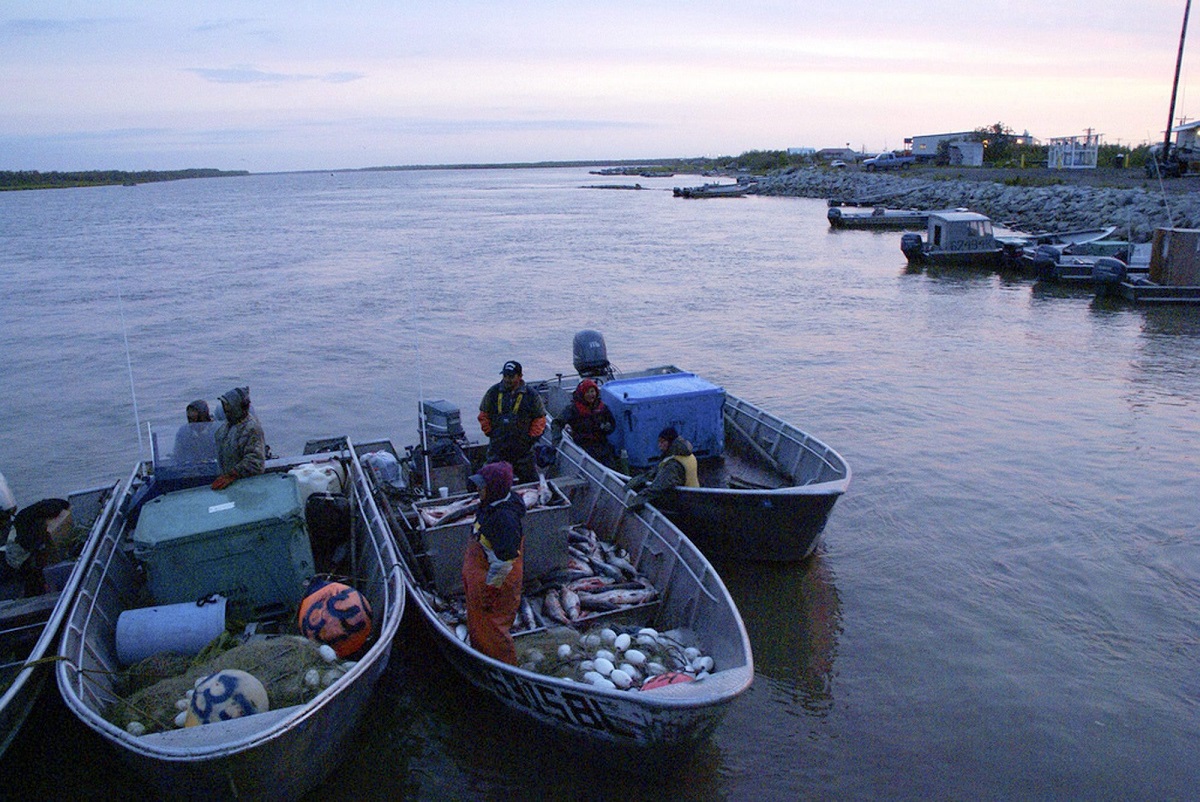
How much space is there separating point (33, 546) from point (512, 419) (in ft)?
14.7

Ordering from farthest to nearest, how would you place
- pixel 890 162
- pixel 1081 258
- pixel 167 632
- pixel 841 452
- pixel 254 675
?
1. pixel 890 162
2. pixel 1081 258
3. pixel 841 452
4. pixel 167 632
5. pixel 254 675

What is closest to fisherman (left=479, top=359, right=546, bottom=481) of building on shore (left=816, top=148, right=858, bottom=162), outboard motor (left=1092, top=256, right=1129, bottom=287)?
outboard motor (left=1092, top=256, right=1129, bottom=287)

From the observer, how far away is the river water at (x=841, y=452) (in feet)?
21.0

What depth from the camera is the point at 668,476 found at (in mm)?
8562

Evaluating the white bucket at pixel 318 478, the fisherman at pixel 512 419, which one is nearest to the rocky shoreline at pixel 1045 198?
the fisherman at pixel 512 419

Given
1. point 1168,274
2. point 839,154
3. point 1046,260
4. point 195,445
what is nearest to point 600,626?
point 195,445

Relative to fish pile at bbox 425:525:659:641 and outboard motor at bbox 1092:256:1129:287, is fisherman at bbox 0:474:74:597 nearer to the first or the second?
fish pile at bbox 425:525:659:641

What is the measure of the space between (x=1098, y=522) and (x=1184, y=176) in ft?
138

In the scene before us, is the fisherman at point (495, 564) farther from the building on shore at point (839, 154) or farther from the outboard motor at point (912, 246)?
the building on shore at point (839, 154)

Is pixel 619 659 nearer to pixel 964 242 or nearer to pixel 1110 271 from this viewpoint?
pixel 1110 271

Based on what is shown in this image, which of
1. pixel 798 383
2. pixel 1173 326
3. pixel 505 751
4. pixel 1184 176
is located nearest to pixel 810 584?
pixel 505 751

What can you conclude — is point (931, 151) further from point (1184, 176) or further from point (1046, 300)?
point (1046, 300)

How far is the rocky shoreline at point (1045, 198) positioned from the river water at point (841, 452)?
7.75 m

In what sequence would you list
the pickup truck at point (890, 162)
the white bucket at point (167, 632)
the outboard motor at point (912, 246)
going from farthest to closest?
the pickup truck at point (890, 162)
the outboard motor at point (912, 246)
the white bucket at point (167, 632)
